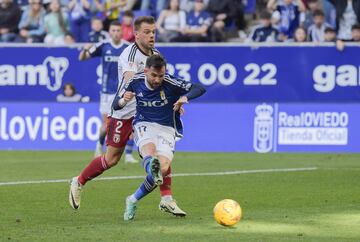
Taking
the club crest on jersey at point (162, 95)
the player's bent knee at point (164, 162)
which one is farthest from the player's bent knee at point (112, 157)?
the club crest on jersey at point (162, 95)

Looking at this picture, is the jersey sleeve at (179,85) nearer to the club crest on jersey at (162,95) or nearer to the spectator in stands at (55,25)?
the club crest on jersey at (162,95)

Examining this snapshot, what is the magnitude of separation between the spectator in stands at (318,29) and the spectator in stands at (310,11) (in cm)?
33

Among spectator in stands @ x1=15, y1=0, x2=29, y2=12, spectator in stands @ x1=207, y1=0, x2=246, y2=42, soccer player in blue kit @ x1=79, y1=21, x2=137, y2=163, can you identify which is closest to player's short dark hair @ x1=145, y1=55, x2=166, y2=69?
soccer player in blue kit @ x1=79, y1=21, x2=137, y2=163

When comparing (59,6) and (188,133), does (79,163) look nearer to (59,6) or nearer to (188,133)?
(188,133)

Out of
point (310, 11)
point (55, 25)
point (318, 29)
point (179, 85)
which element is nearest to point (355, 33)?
point (318, 29)

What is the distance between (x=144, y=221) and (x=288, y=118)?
1012 cm

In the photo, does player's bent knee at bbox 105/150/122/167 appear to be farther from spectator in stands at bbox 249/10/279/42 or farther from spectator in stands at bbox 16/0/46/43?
spectator in stands at bbox 16/0/46/43

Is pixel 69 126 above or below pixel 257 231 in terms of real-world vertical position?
below

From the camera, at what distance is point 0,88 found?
2259 cm

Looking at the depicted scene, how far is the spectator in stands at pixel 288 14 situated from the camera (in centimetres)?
2395

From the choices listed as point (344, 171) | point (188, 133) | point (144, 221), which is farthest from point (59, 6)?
point (144, 221)

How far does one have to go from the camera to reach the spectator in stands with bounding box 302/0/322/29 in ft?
78.4

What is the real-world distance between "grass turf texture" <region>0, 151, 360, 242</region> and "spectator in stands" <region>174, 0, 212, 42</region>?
4.42 m

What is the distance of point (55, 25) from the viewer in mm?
24953
